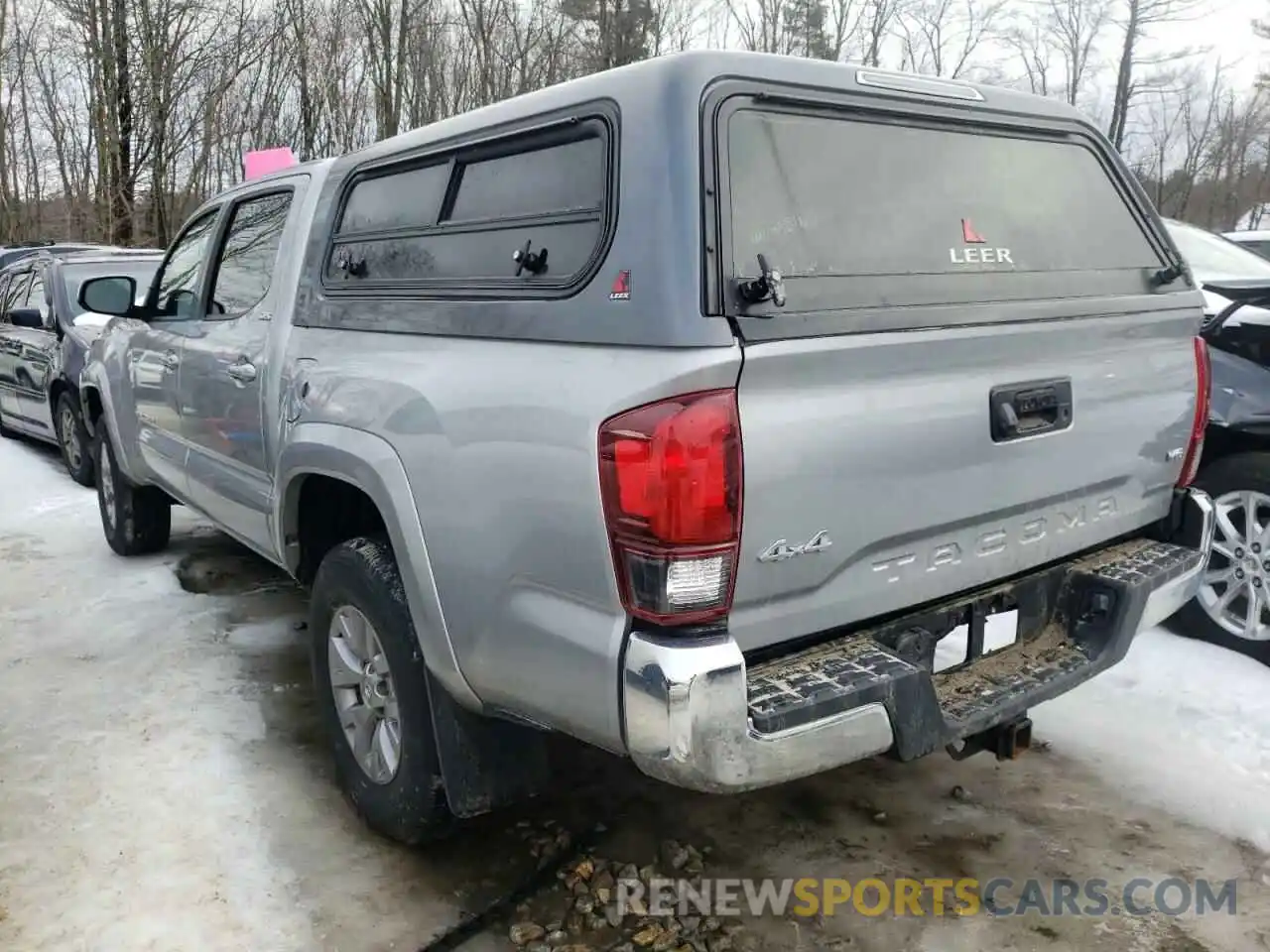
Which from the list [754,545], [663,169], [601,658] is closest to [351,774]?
[601,658]

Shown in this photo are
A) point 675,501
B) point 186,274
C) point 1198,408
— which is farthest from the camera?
point 186,274

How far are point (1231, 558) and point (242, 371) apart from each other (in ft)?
12.5

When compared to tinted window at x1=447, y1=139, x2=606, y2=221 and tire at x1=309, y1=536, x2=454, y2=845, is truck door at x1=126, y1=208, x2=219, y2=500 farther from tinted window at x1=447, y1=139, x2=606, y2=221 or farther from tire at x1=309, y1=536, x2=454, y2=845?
tinted window at x1=447, y1=139, x2=606, y2=221

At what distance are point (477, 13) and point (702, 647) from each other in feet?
79.0

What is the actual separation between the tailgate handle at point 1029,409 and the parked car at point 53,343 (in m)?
5.92

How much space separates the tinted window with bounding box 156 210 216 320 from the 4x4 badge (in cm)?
308

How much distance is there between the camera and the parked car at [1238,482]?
4051 millimetres

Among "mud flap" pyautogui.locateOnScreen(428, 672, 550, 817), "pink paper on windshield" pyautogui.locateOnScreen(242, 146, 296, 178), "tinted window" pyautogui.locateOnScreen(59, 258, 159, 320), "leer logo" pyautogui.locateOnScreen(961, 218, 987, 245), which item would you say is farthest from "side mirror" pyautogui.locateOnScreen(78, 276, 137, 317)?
"leer logo" pyautogui.locateOnScreen(961, 218, 987, 245)

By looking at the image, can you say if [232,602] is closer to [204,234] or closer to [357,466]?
[204,234]

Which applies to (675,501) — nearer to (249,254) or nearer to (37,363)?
(249,254)

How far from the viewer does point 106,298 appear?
16.4 ft

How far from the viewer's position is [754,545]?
210 centimetres

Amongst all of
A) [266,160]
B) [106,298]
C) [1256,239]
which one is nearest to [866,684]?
[106,298]

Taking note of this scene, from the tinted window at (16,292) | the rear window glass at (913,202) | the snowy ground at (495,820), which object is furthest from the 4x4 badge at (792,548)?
the tinted window at (16,292)
